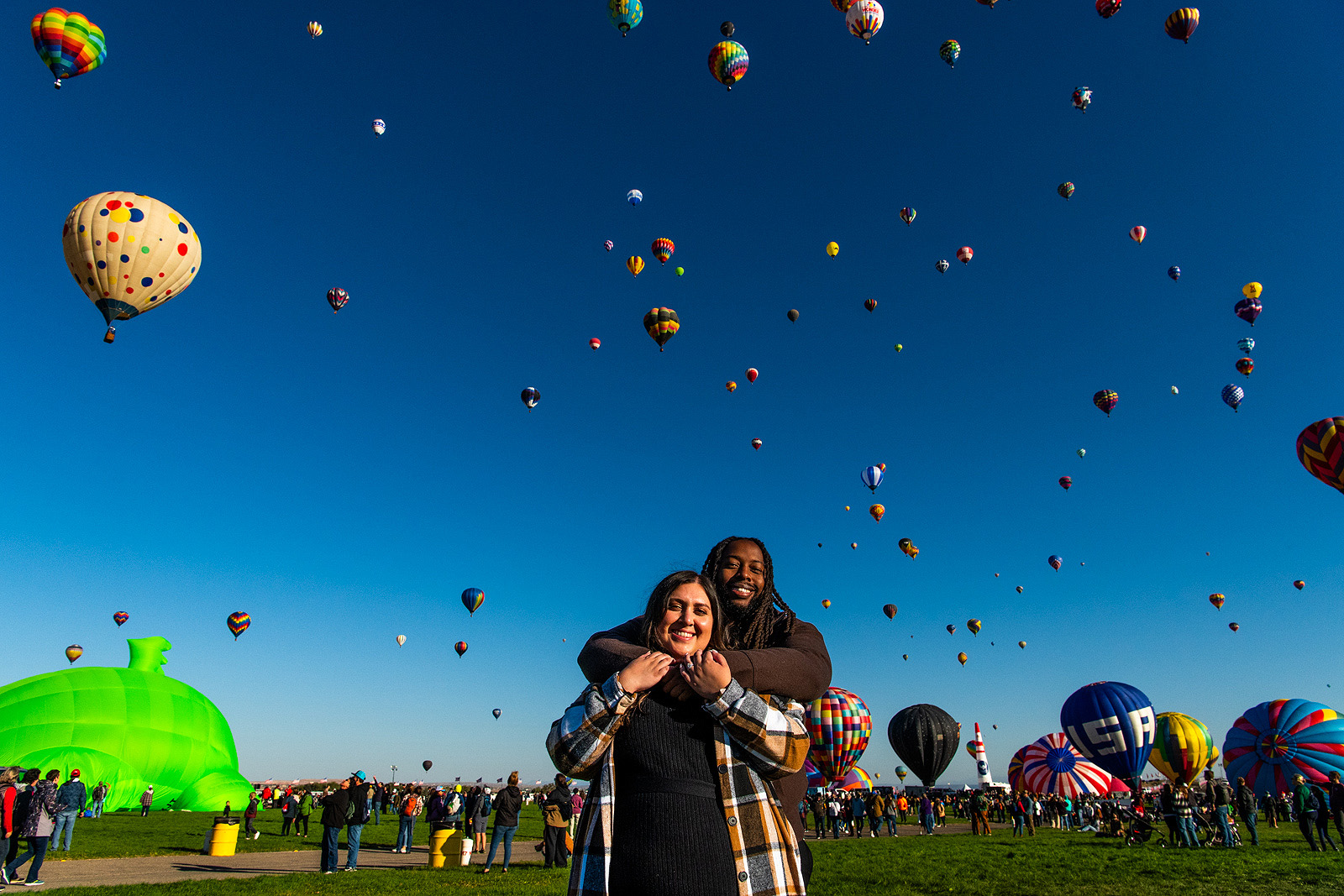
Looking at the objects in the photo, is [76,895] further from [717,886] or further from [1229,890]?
[1229,890]

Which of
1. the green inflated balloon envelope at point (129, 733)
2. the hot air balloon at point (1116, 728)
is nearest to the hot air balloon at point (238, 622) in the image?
the green inflated balloon envelope at point (129, 733)

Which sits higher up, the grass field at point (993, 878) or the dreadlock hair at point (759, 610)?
the dreadlock hair at point (759, 610)

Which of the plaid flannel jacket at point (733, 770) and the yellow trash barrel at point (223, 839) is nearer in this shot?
the plaid flannel jacket at point (733, 770)

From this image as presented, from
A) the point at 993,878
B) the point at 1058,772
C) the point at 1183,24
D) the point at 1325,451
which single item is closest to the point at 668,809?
the point at 993,878

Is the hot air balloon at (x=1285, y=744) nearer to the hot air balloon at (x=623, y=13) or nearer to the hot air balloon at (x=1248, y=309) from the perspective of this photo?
the hot air balloon at (x=1248, y=309)

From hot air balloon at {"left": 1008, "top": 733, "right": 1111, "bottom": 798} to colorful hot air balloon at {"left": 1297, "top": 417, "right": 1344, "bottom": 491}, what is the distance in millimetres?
17185

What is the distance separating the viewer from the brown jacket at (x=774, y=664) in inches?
87.1

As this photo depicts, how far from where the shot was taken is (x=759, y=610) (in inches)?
108

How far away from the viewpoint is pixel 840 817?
31.3m

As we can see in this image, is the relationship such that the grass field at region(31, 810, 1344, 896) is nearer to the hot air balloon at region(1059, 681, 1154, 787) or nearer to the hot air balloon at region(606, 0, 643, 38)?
the hot air balloon at region(1059, 681, 1154, 787)

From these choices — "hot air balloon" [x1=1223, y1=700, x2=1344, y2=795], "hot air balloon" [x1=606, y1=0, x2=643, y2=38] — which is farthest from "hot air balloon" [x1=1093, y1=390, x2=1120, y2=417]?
"hot air balloon" [x1=606, y1=0, x2=643, y2=38]

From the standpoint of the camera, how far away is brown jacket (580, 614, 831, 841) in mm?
2213

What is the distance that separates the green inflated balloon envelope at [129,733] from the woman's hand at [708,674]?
31453 mm

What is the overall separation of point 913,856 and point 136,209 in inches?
868
